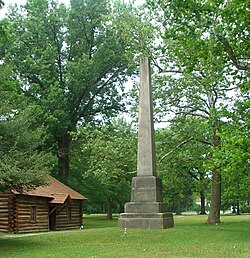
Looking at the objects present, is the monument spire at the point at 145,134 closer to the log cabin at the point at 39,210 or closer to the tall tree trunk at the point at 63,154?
the log cabin at the point at 39,210

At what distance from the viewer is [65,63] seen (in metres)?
36.0

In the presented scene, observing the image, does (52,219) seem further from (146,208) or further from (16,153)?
(16,153)

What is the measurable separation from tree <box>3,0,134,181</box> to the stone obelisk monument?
12579 mm

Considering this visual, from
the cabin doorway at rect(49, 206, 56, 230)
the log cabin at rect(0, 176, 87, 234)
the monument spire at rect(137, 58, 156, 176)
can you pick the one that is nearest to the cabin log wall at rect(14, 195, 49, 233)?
the log cabin at rect(0, 176, 87, 234)

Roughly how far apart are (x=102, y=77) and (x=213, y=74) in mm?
19808

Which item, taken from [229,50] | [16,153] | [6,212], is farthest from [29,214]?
[229,50]

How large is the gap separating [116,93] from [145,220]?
19.9 meters

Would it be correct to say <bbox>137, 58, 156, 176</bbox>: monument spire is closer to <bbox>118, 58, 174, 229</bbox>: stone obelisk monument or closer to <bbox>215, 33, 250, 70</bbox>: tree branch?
<bbox>118, 58, 174, 229</bbox>: stone obelisk monument

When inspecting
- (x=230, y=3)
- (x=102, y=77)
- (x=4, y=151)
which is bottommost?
(x=4, y=151)

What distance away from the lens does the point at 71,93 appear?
35.5m

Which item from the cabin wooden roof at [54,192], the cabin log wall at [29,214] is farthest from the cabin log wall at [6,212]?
the cabin wooden roof at [54,192]

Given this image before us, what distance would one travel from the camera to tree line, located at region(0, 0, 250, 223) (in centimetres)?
1527

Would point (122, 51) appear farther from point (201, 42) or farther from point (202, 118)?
point (201, 42)

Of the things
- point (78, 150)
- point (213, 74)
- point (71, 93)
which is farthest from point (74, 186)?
point (213, 74)
